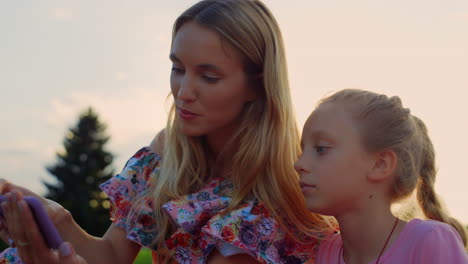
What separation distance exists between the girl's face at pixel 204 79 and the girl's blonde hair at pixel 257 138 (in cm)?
7

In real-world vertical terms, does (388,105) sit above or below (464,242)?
above

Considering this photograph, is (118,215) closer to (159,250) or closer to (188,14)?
(159,250)

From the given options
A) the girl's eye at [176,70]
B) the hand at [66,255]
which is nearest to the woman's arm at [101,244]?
the hand at [66,255]

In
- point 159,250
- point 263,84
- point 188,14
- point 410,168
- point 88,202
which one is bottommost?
point 88,202

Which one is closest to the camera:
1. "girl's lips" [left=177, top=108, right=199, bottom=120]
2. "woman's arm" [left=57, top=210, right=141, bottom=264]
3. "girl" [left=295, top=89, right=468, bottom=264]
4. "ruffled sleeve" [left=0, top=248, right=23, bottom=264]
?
"girl" [left=295, top=89, right=468, bottom=264]

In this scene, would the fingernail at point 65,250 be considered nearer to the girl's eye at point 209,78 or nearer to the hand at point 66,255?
the hand at point 66,255

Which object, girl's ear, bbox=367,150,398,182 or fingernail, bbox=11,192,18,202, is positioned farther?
girl's ear, bbox=367,150,398,182

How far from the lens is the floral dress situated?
10.0 feet

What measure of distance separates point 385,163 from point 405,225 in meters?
0.28

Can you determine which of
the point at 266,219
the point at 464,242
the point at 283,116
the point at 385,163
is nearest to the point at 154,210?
the point at 266,219

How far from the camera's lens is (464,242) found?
284 cm

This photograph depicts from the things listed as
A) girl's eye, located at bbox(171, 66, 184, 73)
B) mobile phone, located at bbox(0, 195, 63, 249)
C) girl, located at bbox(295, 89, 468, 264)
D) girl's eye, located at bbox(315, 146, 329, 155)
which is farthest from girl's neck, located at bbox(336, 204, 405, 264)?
mobile phone, located at bbox(0, 195, 63, 249)

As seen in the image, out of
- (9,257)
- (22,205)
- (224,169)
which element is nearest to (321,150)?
(224,169)

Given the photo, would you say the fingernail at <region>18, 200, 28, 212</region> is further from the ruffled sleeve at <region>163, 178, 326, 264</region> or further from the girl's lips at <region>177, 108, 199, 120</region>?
the girl's lips at <region>177, 108, 199, 120</region>
